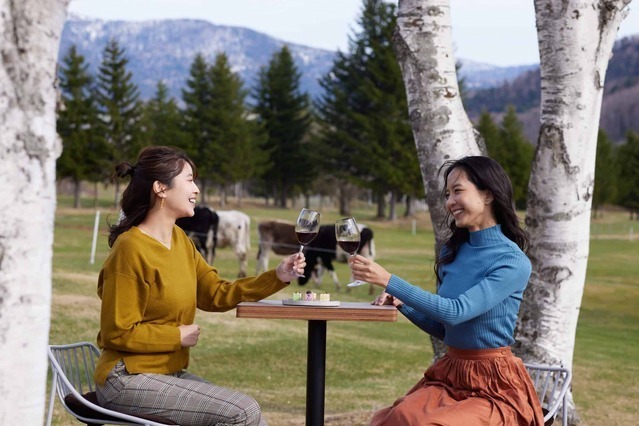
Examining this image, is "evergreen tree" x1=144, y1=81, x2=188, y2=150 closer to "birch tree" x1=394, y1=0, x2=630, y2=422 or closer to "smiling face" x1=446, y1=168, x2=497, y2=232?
"birch tree" x1=394, y1=0, x2=630, y2=422

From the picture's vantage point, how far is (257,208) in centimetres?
6006

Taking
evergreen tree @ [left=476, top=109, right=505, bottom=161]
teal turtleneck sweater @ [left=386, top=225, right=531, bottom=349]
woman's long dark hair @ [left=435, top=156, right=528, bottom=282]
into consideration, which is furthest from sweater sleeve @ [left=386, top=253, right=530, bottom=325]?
evergreen tree @ [left=476, top=109, right=505, bottom=161]

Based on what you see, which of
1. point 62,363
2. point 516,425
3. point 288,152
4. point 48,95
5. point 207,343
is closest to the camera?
point 48,95

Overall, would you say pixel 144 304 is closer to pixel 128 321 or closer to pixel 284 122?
pixel 128 321

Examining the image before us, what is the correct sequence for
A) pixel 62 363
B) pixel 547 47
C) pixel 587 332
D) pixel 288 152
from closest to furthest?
pixel 62 363 → pixel 547 47 → pixel 587 332 → pixel 288 152

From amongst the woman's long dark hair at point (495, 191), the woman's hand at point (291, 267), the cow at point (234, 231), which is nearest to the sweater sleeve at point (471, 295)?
the woman's long dark hair at point (495, 191)

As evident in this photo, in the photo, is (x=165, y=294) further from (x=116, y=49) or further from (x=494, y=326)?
(x=116, y=49)

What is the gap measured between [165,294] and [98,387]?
18.4 inches

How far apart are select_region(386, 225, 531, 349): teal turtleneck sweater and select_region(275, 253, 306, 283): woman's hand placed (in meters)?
0.55

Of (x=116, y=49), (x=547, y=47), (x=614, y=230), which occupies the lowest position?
(x=614, y=230)

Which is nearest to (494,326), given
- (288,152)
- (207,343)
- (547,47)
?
(547,47)

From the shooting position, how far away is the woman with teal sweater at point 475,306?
3.75 metres

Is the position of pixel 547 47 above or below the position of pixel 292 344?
above

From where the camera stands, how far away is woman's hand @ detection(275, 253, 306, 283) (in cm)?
430
